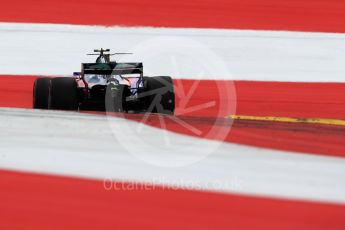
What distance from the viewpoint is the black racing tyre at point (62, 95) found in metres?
8.48

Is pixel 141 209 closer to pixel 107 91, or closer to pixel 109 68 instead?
pixel 107 91

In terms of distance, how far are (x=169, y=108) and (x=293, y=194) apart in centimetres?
348

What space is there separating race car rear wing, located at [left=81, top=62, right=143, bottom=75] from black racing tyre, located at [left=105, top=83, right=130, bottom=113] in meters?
0.28

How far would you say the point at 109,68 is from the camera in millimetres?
8789

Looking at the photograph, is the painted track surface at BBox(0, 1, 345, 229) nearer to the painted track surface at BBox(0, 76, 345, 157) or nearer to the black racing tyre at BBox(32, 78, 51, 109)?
the painted track surface at BBox(0, 76, 345, 157)

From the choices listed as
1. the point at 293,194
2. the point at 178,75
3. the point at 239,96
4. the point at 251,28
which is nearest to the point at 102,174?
the point at 293,194

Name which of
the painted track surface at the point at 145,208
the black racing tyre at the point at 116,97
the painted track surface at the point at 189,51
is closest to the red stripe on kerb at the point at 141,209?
the painted track surface at the point at 145,208

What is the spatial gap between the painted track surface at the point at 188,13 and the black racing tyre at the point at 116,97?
446cm

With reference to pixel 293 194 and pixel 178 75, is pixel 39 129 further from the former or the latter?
pixel 178 75

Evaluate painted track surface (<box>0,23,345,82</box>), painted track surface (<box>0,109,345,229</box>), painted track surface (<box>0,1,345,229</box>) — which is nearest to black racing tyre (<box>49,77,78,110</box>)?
painted track surface (<box>0,109,345,229</box>)

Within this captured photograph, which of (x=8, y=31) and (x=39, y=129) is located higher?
(x=8, y=31)

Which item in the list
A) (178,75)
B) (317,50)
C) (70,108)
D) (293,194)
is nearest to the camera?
(293,194)

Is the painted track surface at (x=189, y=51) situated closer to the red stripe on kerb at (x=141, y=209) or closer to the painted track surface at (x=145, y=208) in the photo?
the painted track surface at (x=145, y=208)

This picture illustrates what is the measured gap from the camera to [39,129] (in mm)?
6910
